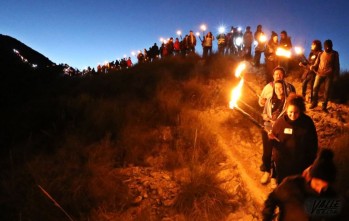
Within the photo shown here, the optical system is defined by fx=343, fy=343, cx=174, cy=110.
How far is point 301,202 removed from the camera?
10.4ft

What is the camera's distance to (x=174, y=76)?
13.9 m

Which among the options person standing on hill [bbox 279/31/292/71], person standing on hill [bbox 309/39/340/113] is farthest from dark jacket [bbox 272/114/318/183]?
person standing on hill [bbox 279/31/292/71]

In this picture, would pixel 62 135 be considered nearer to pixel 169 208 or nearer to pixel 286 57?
pixel 169 208

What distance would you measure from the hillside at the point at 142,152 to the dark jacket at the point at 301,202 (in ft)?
8.47

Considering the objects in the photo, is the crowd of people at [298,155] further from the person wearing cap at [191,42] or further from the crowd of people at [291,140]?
the person wearing cap at [191,42]

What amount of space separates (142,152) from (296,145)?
412 centimetres

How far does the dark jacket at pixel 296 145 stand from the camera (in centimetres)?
477

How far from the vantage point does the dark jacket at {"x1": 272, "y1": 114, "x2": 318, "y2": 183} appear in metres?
4.77

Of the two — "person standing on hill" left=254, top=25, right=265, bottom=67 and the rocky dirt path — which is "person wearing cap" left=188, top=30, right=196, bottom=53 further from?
the rocky dirt path

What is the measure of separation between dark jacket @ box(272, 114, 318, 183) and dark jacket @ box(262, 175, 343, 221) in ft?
5.10

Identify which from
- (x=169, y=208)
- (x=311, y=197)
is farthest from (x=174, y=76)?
(x=311, y=197)

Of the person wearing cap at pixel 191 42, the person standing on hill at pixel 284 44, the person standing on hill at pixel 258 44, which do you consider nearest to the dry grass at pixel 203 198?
the person standing on hill at pixel 284 44

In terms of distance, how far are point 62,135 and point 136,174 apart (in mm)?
2715

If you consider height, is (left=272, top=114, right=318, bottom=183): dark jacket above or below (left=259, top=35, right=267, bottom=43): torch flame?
below
